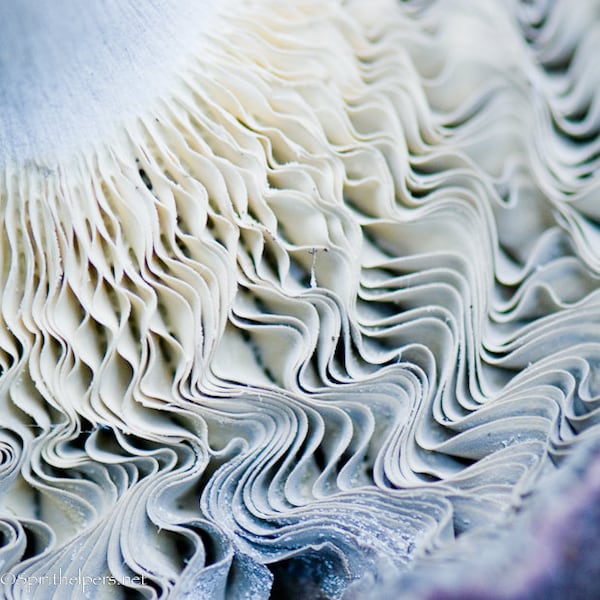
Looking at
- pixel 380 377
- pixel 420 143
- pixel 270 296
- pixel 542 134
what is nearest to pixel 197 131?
pixel 270 296

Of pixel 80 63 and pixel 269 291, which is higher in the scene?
pixel 80 63

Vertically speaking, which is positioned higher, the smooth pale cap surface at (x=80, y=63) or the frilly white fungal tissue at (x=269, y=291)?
the smooth pale cap surface at (x=80, y=63)

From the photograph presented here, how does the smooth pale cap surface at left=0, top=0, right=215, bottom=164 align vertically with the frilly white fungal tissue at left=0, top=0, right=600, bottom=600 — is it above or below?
above

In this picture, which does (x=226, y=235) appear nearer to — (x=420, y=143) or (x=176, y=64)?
(x=176, y=64)

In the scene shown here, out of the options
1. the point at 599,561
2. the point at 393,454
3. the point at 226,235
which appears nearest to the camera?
the point at 599,561

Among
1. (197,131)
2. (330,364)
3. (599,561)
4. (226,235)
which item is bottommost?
(599,561)

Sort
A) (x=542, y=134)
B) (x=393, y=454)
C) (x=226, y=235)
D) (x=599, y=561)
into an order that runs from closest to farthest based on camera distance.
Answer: (x=599, y=561)
(x=393, y=454)
(x=226, y=235)
(x=542, y=134)

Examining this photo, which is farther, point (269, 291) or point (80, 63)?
point (269, 291)
